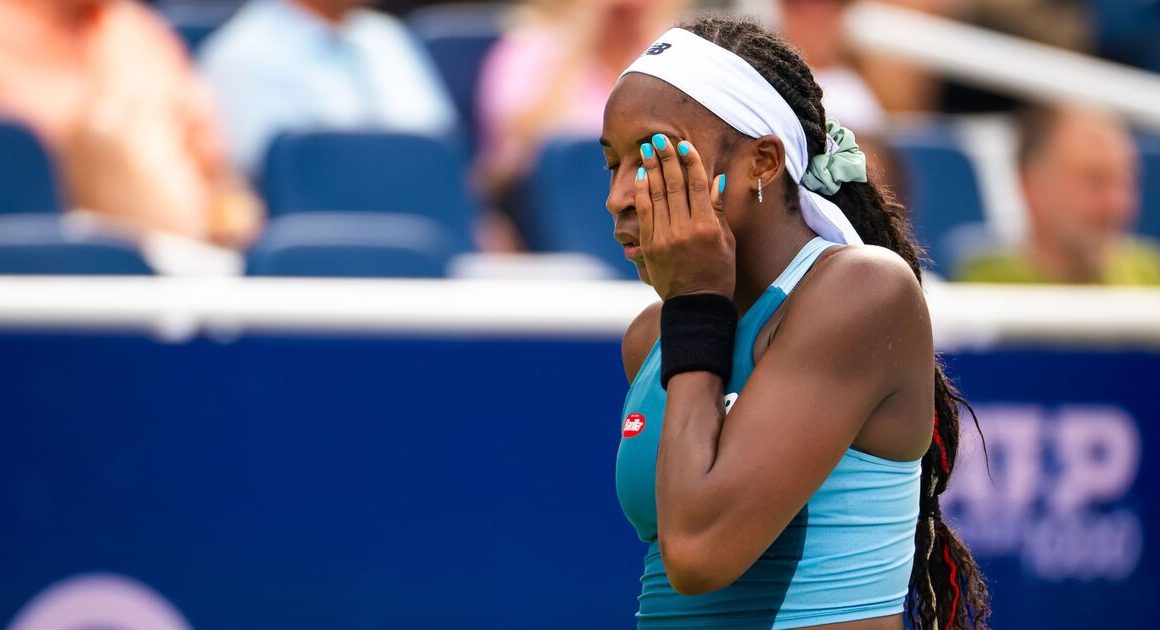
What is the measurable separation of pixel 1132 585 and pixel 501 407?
178cm

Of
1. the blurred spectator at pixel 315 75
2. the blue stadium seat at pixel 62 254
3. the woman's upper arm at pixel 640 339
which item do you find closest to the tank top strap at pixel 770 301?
the woman's upper arm at pixel 640 339

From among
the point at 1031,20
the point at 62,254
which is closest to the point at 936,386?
the point at 62,254

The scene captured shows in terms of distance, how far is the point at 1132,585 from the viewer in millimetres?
4141

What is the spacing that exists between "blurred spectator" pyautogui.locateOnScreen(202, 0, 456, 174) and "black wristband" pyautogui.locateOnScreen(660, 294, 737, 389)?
9.78 ft

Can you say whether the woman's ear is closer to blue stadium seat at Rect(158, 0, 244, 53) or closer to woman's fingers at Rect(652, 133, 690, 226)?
woman's fingers at Rect(652, 133, 690, 226)

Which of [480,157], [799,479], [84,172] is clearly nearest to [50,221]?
[84,172]

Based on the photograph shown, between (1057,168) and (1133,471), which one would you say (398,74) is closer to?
(1057,168)

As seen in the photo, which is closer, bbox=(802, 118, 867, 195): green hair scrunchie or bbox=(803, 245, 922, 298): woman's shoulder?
bbox=(803, 245, 922, 298): woman's shoulder

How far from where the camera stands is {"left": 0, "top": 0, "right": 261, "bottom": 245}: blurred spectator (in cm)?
455

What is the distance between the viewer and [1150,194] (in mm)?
6242

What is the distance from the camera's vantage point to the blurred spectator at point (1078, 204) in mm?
5184

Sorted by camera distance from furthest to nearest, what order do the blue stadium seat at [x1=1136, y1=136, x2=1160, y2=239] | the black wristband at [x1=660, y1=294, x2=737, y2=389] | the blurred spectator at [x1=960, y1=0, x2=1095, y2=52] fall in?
1. the blurred spectator at [x1=960, y1=0, x2=1095, y2=52]
2. the blue stadium seat at [x1=1136, y1=136, x2=1160, y2=239]
3. the black wristband at [x1=660, y1=294, x2=737, y2=389]

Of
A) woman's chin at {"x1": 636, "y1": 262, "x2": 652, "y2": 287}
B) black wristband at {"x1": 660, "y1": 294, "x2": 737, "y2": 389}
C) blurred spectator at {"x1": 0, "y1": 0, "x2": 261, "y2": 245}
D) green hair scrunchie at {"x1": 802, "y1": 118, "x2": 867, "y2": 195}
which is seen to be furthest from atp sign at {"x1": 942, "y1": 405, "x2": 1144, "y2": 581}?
blurred spectator at {"x1": 0, "y1": 0, "x2": 261, "y2": 245}

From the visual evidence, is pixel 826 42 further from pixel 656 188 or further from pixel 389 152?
pixel 656 188
